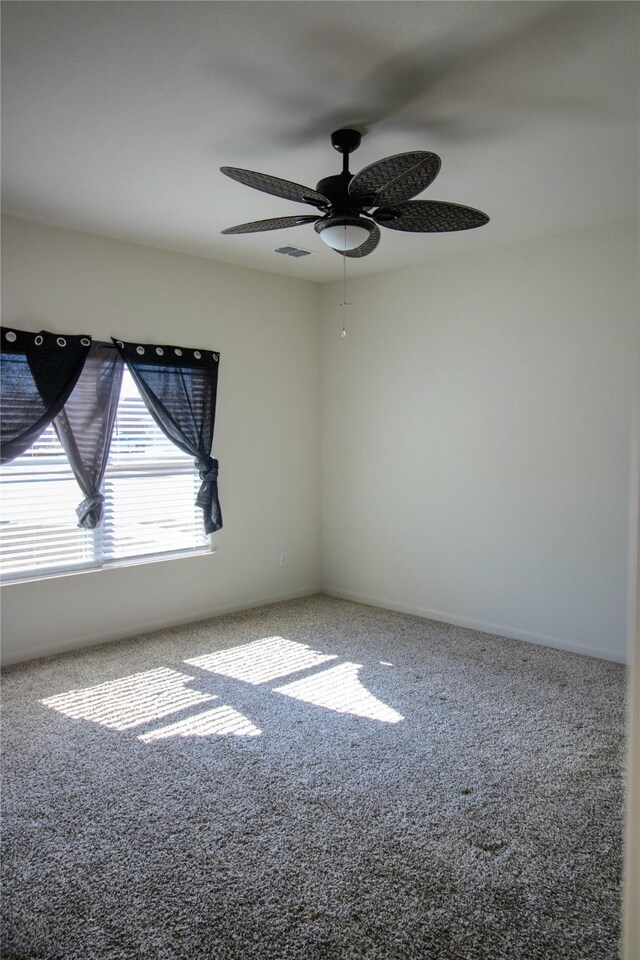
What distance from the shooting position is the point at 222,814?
2488 mm

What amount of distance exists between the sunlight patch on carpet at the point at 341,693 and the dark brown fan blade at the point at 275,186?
2.48 m

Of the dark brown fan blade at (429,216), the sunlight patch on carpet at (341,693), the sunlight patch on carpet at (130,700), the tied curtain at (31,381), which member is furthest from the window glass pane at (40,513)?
the dark brown fan blade at (429,216)

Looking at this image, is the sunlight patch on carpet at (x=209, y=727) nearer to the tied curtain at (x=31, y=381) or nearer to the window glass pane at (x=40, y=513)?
the window glass pane at (x=40, y=513)

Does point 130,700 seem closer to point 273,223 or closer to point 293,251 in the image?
point 273,223

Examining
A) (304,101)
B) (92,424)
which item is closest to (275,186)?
(304,101)

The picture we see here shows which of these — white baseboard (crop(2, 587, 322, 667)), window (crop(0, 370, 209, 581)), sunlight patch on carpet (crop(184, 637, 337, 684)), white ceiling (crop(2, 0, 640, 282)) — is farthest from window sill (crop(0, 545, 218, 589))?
white ceiling (crop(2, 0, 640, 282))

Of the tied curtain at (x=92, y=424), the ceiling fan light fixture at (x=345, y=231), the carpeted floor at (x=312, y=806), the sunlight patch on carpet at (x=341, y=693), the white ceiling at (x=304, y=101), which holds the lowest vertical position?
the carpeted floor at (x=312, y=806)

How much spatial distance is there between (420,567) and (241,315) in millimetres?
2432

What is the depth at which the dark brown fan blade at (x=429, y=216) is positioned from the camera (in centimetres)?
263

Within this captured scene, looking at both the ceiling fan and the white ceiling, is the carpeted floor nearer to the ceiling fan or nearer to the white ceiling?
the ceiling fan

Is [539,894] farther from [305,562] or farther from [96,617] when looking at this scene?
[305,562]

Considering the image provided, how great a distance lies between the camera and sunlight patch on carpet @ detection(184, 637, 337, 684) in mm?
3918

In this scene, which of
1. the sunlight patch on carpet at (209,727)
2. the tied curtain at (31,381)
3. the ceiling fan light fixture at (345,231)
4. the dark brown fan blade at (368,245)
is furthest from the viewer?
the tied curtain at (31,381)

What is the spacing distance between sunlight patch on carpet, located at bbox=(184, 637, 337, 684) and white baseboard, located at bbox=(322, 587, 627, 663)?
113 cm
